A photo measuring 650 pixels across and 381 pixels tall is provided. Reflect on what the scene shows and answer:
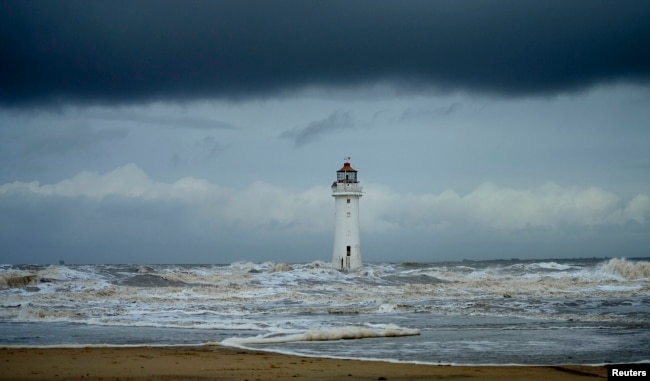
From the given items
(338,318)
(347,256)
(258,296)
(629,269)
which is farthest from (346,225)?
(338,318)

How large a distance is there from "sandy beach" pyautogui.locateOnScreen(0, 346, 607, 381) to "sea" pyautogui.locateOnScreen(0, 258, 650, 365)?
0.91 meters

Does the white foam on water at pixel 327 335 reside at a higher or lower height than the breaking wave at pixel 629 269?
lower

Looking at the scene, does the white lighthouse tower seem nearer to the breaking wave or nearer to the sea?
the sea

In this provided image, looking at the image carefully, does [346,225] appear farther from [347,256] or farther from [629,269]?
[629,269]

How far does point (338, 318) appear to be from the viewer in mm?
19547

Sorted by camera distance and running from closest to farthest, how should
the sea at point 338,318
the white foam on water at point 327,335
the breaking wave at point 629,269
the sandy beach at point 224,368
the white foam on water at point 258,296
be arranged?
the sandy beach at point 224,368
the sea at point 338,318
the white foam on water at point 327,335
the white foam on water at point 258,296
the breaking wave at point 629,269

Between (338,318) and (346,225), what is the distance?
64.6ft

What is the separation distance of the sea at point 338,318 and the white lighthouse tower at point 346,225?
355 cm

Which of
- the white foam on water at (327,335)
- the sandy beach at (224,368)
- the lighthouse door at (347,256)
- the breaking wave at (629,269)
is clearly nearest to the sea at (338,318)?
the white foam on water at (327,335)

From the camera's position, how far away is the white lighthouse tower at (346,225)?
1532 inches

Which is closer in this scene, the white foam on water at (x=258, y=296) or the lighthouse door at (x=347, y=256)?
the white foam on water at (x=258, y=296)

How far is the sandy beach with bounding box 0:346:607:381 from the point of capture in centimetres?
979

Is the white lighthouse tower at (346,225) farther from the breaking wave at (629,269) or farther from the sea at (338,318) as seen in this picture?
the breaking wave at (629,269)

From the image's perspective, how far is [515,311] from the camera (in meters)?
20.9
